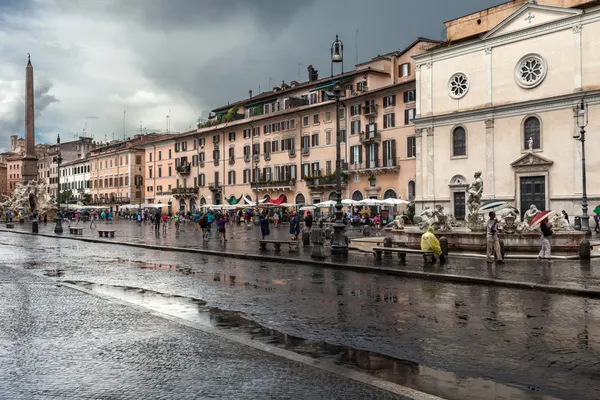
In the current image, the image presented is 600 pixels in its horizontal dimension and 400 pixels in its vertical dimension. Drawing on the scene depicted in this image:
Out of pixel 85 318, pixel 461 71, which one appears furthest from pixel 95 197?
pixel 85 318

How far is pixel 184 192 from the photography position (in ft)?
243

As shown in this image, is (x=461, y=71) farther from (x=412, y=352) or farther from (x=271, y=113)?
(x=412, y=352)

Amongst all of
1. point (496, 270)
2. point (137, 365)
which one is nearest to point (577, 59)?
point (496, 270)

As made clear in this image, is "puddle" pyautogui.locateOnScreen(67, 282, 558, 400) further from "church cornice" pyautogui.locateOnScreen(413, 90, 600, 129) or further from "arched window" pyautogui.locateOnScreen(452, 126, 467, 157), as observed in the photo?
"arched window" pyautogui.locateOnScreen(452, 126, 467, 157)

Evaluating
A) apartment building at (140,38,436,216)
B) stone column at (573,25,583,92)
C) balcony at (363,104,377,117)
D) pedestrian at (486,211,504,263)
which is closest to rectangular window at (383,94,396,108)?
apartment building at (140,38,436,216)

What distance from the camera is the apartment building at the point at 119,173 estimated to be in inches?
3410

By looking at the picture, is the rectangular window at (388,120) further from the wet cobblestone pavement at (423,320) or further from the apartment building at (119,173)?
the apartment building at (119,173)

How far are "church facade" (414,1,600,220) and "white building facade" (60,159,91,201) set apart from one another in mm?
73744

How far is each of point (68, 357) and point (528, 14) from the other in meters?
40.8

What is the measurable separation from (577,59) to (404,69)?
56.7 feet

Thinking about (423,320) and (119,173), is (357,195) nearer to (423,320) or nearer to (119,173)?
(423,320)

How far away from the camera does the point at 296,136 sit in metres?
58.5

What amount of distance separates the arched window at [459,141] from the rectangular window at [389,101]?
7216 mm

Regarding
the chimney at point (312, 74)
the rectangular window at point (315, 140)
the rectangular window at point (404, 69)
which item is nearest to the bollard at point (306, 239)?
the rectangular window at point (404, 69)
